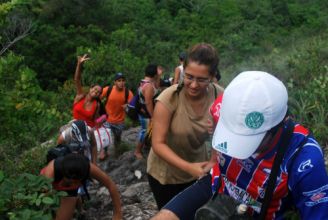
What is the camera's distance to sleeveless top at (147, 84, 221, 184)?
295 cm

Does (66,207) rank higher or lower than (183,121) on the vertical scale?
lower

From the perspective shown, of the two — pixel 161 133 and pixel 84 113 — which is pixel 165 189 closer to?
pixel 161 133

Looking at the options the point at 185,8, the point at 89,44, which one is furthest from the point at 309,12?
the point at 89,44

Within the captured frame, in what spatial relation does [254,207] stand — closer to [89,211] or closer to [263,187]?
[263,187]

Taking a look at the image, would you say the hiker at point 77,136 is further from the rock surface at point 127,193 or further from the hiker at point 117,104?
the hiker at point 117,104

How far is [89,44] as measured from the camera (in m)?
22.9

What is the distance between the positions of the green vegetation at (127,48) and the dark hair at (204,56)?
45.0 inches

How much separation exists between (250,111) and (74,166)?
2.24 meters

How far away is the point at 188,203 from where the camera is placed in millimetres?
2264

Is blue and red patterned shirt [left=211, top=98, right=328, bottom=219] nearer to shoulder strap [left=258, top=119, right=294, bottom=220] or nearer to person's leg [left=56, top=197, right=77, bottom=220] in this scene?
shoulder strap [left=258, top=119, right=294, bottom=220]

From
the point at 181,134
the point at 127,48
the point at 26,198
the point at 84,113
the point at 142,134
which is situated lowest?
the point at 127,48

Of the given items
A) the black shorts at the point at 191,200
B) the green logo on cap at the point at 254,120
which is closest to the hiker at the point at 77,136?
the black shorts at the point at 191,200

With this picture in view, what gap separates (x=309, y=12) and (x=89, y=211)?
26.3 metres

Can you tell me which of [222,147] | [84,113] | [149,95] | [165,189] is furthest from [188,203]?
[84,113]
